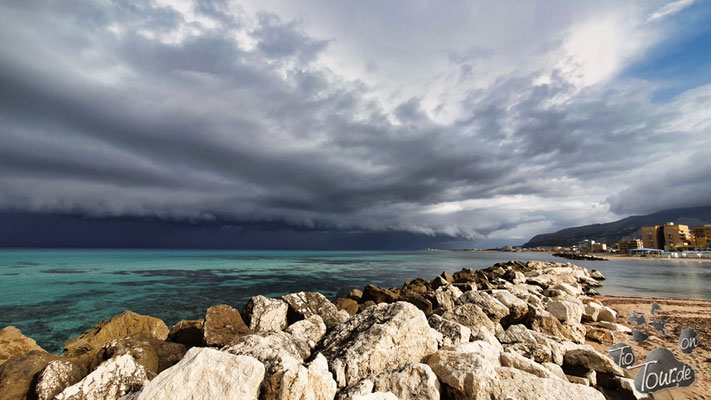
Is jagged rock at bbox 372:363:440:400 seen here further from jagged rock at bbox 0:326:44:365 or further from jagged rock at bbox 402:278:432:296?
jagged rock at bbox 402:278:432:296

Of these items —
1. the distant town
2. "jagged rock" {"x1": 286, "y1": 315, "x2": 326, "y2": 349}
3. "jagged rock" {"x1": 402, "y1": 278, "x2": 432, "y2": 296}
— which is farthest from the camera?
the distant town

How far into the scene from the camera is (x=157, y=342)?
6.08 metres

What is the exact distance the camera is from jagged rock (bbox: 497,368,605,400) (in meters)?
4.41

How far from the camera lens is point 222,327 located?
6.85 metres

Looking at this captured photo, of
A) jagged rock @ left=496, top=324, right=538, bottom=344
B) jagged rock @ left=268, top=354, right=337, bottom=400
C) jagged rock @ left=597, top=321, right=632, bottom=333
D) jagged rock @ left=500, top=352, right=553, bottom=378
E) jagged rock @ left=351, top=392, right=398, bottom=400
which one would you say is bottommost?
jagged rock @ left=597, top=321, right=632, bottom=333

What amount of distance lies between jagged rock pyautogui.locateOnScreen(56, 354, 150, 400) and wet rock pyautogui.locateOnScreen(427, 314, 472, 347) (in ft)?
18.0

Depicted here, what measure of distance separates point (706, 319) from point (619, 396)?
484 inches

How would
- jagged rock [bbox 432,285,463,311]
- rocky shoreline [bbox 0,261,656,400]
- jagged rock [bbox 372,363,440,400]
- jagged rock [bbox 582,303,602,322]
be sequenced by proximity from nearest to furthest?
rocky shoreline [bbox 0,261,656,400]
jagged rock [bbox 372,363,440,400]
jagged rock [bbox 432,285,463,311]
jagged rock [bbox 582,303,602,322]

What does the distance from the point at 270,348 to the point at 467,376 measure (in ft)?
10.5

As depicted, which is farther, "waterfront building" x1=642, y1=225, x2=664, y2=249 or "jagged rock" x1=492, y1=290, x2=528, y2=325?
"waterfront building" x1=642, y1=225, x2=664, y2=249

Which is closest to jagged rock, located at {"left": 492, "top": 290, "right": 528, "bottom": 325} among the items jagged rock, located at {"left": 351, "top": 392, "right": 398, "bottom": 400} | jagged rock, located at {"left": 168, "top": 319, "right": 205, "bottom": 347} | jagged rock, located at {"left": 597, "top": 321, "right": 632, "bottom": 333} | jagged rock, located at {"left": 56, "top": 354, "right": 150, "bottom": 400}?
jagged rock, located at {"left": 597, "top": 321, "right": 632, "bottom": 333}

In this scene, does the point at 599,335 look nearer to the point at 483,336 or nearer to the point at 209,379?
the point at 483,336

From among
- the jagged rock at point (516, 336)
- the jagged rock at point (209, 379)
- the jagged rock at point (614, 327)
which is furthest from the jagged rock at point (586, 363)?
the jagged rock at point (614, 327)

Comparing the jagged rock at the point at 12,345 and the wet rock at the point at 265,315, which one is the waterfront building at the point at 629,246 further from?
the jagged rock at the point at 12,345
